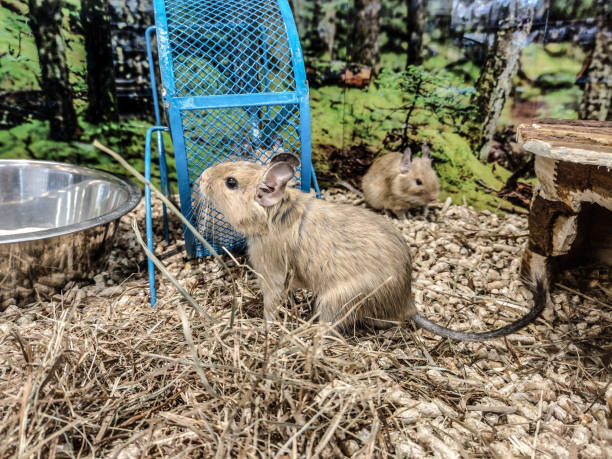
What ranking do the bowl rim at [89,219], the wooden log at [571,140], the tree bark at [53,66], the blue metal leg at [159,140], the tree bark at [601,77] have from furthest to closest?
1. the tree bark at [53,66]
2. the tree bark at [601,77]
3. the blue metal leg at [159,140]
4. the bowl rim at [89,219]
5. the wooden log at [571,140]

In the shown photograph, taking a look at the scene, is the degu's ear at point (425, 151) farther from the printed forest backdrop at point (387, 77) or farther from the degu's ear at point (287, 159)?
the degu's ear at point (287, 159)

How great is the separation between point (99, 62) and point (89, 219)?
A: 6.43 ft

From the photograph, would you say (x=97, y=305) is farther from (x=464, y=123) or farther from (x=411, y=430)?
(x=464, y=123)

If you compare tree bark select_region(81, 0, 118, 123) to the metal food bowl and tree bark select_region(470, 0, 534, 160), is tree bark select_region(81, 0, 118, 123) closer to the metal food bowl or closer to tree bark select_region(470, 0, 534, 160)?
the metal food bowl

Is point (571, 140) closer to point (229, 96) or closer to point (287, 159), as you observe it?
point (287, 159)

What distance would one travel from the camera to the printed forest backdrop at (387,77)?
12.8 feet

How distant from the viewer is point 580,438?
2.04 metres

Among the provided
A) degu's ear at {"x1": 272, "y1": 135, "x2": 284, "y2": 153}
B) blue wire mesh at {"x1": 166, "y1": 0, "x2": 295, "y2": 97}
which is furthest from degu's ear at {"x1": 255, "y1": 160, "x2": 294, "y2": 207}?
blue wire mesh at {"x1": 166, "y1": 0, "x2": 295, "y2": 97}

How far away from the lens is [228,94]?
113 inches

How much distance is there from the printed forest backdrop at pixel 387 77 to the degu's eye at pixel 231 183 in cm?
238

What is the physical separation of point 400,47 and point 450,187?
57.6 inches

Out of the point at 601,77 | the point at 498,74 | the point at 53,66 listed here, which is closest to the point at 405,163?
the point at 498,74

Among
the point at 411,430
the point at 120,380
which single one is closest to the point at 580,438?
the point at 411,430

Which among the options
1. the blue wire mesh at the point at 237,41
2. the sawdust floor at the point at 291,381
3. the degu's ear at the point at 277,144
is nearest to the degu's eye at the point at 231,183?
the sawdust floor at the point at 291,381
